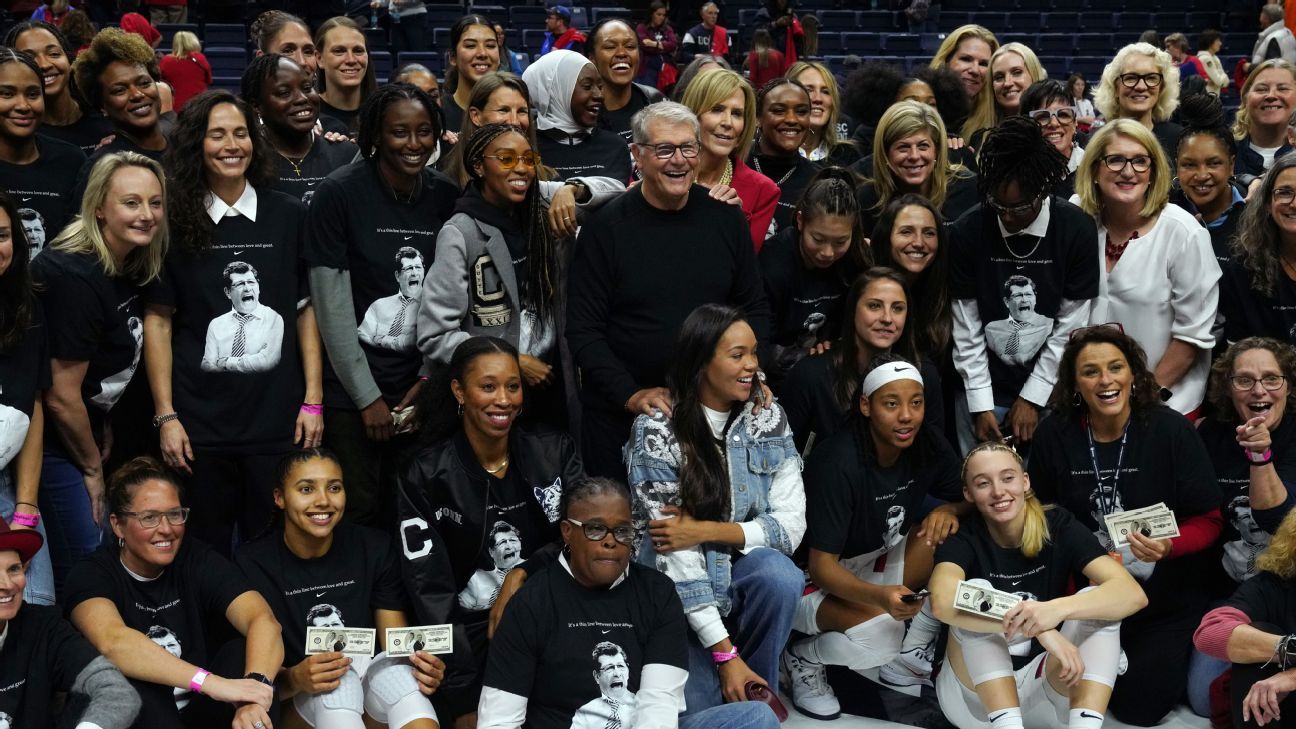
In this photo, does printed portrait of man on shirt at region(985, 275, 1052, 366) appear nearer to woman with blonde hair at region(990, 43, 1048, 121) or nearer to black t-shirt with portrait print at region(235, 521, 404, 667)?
woman with blonde hair at region(990, 43, 1048, 121)

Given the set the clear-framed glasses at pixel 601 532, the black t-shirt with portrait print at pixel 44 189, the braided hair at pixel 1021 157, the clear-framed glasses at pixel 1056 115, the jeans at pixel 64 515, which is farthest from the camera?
the clear-framed glasses at pixel 1056 115

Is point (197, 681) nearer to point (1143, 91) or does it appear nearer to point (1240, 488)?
point (1240, 488)

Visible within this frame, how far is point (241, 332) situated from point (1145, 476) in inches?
109

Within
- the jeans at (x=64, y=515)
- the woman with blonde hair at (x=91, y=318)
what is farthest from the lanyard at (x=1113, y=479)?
the jeans at (x=64, y=515)

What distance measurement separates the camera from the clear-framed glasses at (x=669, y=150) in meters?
3.89

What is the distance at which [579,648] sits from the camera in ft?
11.4

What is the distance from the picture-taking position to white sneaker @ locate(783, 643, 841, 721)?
4.09 metres

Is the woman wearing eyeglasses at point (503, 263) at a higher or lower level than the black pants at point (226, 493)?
higher

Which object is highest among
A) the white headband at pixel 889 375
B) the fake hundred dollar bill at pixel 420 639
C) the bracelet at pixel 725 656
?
the white headband at pixel 889 375

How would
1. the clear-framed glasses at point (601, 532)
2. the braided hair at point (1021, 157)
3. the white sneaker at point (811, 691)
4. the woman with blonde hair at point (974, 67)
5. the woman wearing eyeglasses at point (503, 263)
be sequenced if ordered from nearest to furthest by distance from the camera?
the clear-framed glasses at point (601, 532), the woman wearing eyeglasses at point (503, 263), the white sneaker at point (811, 691), the braided hair at point (1021, 157), the woman with blonde hair at point (974, 67)

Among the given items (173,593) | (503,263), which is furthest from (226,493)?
(503,263)

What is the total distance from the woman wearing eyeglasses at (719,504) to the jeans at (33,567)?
1636mm

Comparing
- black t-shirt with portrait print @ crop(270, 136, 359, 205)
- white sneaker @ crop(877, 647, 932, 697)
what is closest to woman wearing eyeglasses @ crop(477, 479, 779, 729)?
white sneaker @ crop(877, 647, 932, 697)

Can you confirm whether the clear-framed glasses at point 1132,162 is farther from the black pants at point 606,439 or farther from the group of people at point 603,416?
the black pants at point 606,439
